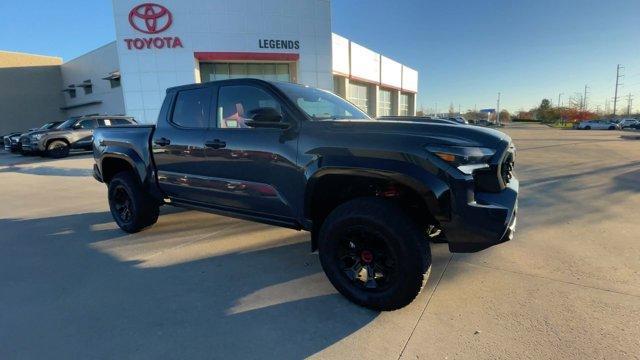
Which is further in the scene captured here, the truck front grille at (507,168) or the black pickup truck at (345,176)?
the truck front grille at (507,168)

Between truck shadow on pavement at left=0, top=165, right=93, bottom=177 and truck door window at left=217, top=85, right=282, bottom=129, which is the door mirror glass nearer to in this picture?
truck door window at left=217, top=85, right=282, bottom=129

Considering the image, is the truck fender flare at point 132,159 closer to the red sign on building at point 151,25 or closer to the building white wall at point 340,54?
the red sign on building at point 151,25

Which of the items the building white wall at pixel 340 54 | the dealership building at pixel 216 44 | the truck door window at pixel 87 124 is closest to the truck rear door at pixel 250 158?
the truck door window at pixel 87 124

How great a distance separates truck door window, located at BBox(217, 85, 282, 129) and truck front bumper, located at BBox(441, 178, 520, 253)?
1.98 meters

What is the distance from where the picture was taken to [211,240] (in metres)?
4.41

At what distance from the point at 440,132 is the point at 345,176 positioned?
0.82 meters

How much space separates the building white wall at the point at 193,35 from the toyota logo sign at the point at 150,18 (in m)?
0.25

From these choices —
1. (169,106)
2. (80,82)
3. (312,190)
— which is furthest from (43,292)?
(80,82)

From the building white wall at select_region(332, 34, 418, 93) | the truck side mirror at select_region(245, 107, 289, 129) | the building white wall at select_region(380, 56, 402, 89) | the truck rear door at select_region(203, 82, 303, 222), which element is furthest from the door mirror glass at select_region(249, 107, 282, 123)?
the building white wall at select_region(380, 56, 402, 89)

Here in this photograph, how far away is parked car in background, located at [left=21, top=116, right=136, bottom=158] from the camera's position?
15.4 meters

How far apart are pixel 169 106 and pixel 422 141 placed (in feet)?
10.7

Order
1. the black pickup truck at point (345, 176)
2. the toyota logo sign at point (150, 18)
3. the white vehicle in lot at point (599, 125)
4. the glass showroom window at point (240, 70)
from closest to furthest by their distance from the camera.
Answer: the black pickup truck at point (345, 176)
the toyota logo sign at point (150, 18)
the glass showroom window at point (240, 70)
the white vehicle in lot at point (599, 125)

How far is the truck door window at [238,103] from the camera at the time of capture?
3.51m

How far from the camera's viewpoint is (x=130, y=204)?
15.5 feet
